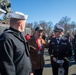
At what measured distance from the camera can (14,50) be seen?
330cm

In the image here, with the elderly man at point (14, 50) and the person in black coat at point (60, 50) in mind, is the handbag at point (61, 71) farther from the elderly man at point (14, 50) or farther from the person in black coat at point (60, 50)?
the elderly man at point (14, 50)

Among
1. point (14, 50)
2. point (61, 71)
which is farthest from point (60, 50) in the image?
point (14, 50)

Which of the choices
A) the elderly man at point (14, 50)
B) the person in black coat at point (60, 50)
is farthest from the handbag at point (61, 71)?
the elderly man at point (14, 50)

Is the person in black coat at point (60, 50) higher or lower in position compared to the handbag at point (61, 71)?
higher

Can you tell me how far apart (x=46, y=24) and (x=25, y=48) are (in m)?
56.0

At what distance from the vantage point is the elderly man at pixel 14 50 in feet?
10.5

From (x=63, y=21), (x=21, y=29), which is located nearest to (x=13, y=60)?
(x=21, y=29)

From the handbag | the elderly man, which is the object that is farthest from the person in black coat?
the elderly man

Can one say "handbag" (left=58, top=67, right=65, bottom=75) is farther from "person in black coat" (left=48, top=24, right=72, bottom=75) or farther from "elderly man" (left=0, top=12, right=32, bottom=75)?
"elderly man" (left=0, top=12, right=32, bottom=75)

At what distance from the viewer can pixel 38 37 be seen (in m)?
5.64

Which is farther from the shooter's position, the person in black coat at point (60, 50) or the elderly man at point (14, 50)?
the person in black coat at point (60, 50)

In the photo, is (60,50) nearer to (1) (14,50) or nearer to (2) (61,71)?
(2) (61,71)

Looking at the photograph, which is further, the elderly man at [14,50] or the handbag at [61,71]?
the handbag at [61,71]

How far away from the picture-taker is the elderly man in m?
3.19
